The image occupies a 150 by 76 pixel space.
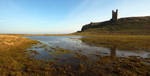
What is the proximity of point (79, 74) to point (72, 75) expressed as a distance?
3.09 feet

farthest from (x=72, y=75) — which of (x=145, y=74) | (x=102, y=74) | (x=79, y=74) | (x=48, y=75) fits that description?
(x=145, y=74)

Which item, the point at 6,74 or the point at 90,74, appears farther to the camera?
the point at 90,74

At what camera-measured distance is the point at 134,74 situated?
8297 mm

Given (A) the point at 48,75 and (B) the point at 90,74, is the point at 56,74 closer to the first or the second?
(A) the point at 48,75

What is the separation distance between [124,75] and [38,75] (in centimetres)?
1042

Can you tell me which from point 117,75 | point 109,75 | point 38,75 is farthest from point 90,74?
point 38,75

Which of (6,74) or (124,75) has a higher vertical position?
(6,74)

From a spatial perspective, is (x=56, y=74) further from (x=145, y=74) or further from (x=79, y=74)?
(x=145, y=74)

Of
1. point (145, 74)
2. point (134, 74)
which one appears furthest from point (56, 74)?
point (145, 74)

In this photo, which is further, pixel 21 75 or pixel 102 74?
pixel 102 74

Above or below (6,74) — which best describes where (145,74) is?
below

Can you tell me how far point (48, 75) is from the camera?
8.02 metres

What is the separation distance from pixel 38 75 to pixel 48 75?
1137 mm

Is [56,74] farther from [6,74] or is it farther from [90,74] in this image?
[6,74]
